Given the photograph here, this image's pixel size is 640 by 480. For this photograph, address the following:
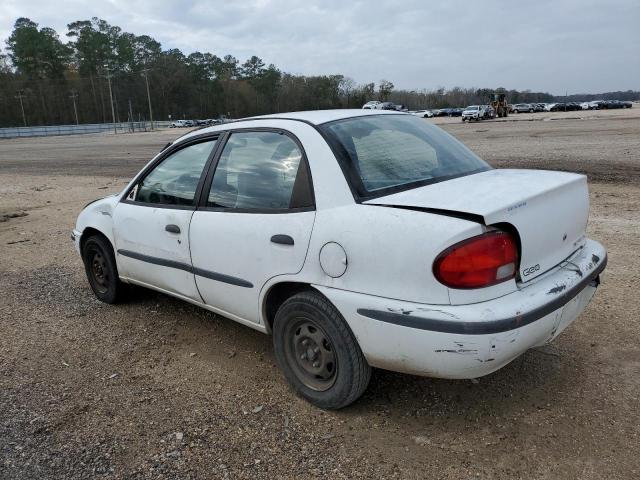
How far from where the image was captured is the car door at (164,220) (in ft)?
12.0

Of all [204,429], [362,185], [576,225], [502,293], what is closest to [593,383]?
[576,225]

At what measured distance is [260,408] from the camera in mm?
3072

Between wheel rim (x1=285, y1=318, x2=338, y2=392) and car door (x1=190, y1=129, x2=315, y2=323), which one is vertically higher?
car door (x1=190, y1=129, x2=315, y2=323)

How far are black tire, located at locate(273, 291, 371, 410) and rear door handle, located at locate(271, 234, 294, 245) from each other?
300mm

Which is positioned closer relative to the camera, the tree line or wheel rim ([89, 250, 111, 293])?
wheel rim ([89, 250, 111, 293])

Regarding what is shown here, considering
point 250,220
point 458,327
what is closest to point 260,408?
point 250,220

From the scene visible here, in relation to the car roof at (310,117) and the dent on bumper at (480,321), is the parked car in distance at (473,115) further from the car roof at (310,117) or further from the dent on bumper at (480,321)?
the dent on bumper at (480,321)

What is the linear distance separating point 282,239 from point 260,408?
1025 mm

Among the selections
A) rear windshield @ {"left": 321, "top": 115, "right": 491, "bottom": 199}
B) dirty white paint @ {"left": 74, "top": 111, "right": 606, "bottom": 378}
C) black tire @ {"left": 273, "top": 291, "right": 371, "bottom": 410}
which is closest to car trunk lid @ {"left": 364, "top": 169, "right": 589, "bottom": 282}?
dirty white paint @ {"left": 74, "top": 111, "right": 606, "bottom": 378}

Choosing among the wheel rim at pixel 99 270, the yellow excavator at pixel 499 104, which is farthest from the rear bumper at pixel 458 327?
the yellow excavator at pixel 499 104

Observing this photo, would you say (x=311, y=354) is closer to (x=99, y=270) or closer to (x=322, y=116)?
(x=322, y=116)

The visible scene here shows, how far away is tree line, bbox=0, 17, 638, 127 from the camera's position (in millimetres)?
103938

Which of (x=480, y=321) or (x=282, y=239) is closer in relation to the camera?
(x=480, y=321)

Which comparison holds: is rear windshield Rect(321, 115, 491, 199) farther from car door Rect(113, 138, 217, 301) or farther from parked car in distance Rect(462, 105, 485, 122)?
parked car in distance Rect(462, 105, 485, 122)
